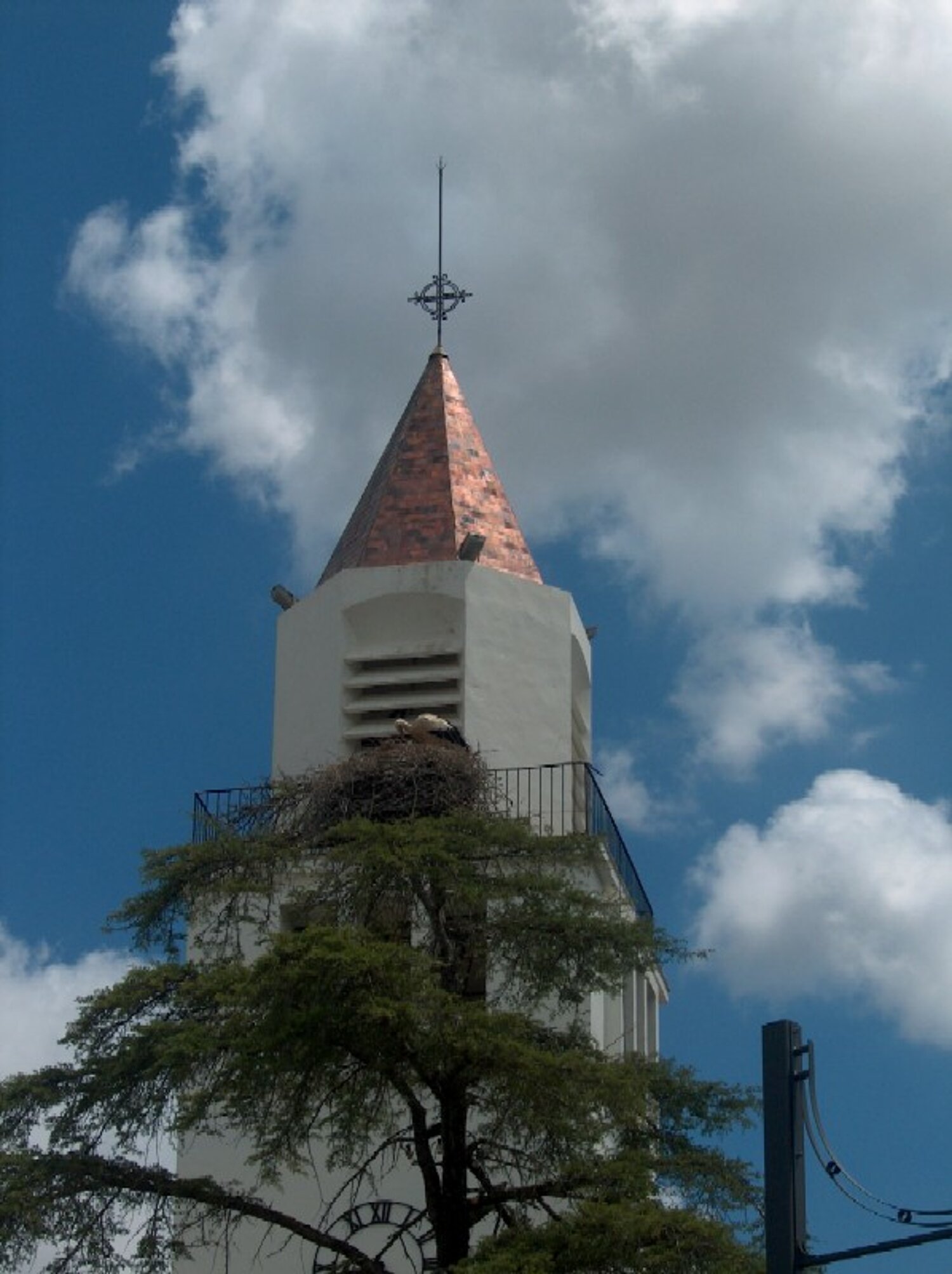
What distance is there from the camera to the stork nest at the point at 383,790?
25219 mm

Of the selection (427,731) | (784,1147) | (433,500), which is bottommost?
(784,1147)

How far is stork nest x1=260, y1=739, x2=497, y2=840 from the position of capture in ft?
82.7

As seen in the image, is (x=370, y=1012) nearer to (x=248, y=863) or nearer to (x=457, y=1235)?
(x=457, y=1235)

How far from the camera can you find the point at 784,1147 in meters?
14.5

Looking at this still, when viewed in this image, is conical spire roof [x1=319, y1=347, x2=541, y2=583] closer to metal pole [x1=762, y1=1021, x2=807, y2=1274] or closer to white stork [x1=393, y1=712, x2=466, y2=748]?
white stork [x1=393, y1=712, x2=466, y2=748]

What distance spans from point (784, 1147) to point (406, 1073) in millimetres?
6736

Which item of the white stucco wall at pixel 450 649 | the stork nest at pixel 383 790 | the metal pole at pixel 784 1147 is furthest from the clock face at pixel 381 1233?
the metal pole at pixel 784 1147

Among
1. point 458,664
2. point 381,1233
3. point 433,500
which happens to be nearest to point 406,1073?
point 381,1233

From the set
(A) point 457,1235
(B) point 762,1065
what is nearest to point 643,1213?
(A) point 457,1235

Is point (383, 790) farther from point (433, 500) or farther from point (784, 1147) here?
point (784, 1147)

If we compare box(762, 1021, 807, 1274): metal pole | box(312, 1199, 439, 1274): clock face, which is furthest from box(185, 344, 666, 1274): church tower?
box(762, 1021, 807, 1274): metal pole

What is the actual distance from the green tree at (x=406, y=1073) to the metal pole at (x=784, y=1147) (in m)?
4.39

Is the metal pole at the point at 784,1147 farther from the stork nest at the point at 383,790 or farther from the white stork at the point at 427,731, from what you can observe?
the white stork at the point at 427,731

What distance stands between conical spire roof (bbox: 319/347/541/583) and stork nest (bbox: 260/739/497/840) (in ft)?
14.5
